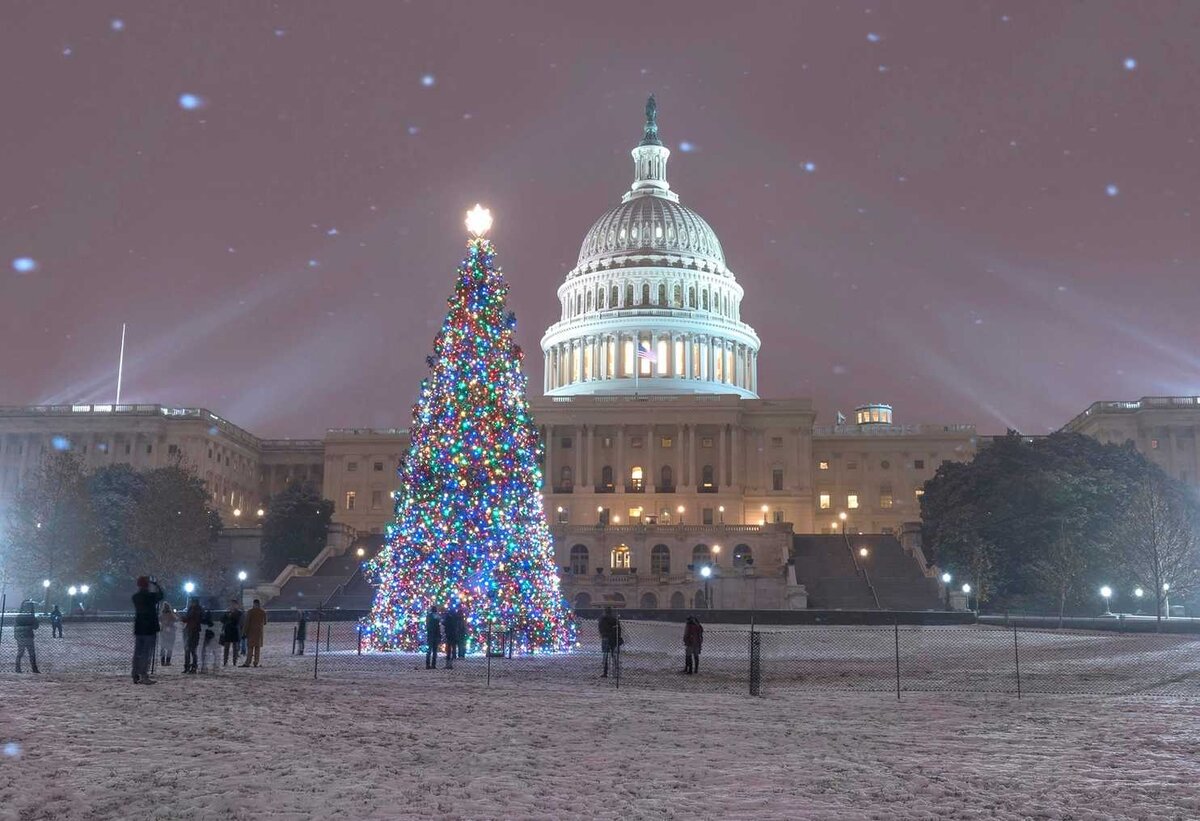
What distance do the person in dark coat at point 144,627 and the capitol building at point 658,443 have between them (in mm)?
62043

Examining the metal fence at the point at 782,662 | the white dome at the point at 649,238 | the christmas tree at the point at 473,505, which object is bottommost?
the metal fence at the point at 782,662

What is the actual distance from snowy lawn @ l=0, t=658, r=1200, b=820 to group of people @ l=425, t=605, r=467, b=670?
546 centimetres

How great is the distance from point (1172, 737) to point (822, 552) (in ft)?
217

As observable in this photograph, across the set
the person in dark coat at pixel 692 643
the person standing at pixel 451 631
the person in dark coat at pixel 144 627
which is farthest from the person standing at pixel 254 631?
the person in dark coat at pixel 692 643

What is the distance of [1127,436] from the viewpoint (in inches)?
4542

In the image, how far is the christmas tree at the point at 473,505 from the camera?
33.0 meters

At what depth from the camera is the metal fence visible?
86.9 ft

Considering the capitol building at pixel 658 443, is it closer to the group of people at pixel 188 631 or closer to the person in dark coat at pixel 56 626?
the person in dark coat at pixel 56 626

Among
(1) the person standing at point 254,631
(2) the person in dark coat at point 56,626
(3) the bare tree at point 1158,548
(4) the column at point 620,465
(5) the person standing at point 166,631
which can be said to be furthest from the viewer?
(4) the column at point 620,465

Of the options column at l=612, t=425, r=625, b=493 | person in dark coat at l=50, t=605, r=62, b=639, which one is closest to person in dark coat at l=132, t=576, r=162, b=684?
person in dark coat at l=50, t=605, r=62, b=639

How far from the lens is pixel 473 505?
33375 mm

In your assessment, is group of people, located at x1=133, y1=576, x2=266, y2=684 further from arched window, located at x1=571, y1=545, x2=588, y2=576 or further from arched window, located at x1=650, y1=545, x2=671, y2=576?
arched window, located at x1=650, y1=545, x2=671, y2=576

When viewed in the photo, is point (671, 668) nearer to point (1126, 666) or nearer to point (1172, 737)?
point (1126, 666)

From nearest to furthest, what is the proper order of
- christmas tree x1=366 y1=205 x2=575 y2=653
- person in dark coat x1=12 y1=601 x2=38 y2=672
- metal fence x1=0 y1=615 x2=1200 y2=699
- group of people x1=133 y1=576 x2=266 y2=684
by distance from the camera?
group of people x1=133 y1=576 x2=266 y2=684, person in dark coat x1=12 y1=601 x2=38 y2=672, metal fence x1=0 y1=615 x2=1200 y2=699, christmas tree x1=366 y1=205 x2=575 y2=653
